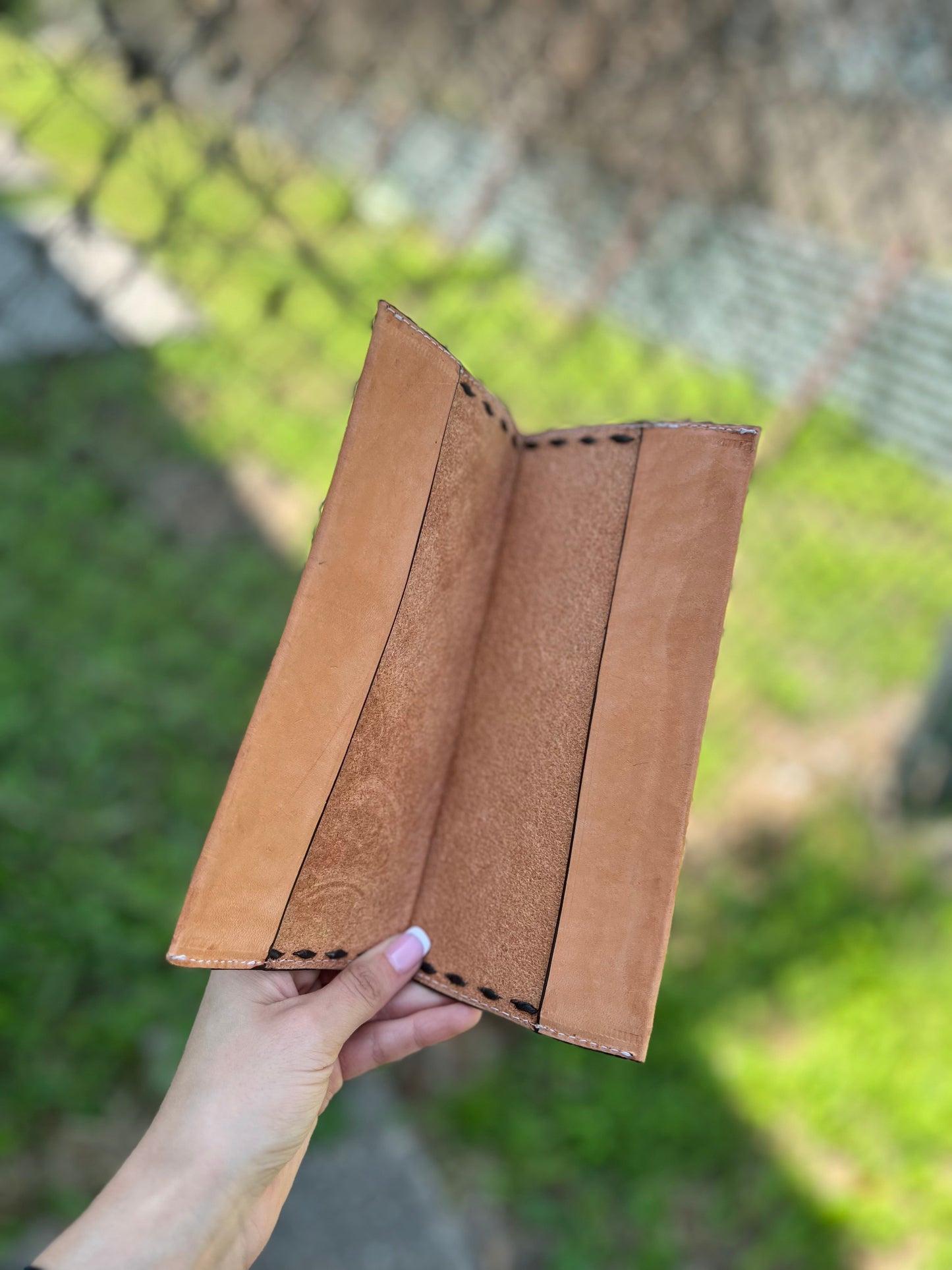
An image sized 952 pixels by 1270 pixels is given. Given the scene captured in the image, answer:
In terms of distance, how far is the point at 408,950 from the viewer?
108 cm

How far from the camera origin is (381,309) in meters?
0.86

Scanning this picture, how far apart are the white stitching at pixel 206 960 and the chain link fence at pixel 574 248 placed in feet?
3.43

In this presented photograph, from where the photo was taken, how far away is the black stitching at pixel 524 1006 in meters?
0.98

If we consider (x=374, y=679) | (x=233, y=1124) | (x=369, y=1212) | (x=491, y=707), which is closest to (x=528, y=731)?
(x=491, y=707)

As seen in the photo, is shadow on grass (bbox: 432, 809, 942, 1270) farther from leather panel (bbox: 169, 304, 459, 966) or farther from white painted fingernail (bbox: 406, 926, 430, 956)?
leather panel (bbox: 169, 304, 459, 966)

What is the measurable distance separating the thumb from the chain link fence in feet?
3.61

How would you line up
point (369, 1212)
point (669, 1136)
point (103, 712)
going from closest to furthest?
point (369, 1212), point (669, 1136), point (103, 712)

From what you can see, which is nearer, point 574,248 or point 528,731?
point 528,731

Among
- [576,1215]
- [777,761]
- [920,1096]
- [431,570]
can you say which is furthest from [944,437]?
[431,570]

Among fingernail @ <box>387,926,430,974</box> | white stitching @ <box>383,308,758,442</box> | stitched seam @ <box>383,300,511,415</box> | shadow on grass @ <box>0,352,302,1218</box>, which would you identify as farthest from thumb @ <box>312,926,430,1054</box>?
shadow on grass @ <box>0,352,302,1218</box>

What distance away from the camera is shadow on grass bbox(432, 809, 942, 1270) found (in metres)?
1.88

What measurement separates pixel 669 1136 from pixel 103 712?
1.73m

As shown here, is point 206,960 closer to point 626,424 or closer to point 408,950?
point 408,950

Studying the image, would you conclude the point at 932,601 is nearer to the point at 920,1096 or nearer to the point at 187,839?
the point at 920,1096
